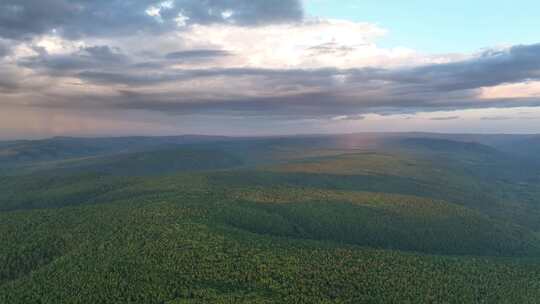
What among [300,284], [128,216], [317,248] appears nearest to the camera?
[300,284]

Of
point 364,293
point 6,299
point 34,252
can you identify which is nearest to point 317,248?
point 364,293

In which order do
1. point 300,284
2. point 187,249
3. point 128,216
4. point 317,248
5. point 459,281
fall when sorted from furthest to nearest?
1. point 128,216
2. point 317,248
3. point 187,249
4. point 459,281
5. point 300,284

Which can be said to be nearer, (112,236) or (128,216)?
(112,236)

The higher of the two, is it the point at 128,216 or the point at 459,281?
the point at 128,216

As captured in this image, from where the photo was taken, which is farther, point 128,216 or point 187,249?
point 128,216

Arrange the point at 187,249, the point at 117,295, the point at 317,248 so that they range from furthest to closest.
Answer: the point at 317,248 < the point at 187,249 < the point at 117,295

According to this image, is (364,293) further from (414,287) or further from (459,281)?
(459,281)

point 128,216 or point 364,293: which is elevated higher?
point 128,216

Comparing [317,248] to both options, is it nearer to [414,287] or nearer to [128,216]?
[414,287]

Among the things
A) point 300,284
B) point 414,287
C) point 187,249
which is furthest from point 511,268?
point 187,249
